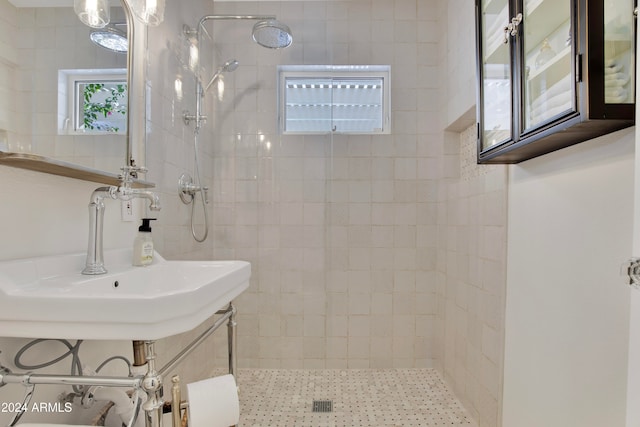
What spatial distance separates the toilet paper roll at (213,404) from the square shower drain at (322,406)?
1000 mm

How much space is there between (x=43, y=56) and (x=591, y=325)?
1770mm

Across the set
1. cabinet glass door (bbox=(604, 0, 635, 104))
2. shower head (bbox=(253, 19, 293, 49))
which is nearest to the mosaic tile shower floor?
cabinet glass door (bbox=(604, 0, 635, 104))

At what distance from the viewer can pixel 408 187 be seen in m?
2.34

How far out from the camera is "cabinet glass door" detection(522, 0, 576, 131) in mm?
884

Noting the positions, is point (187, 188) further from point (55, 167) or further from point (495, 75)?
point (495, 75)

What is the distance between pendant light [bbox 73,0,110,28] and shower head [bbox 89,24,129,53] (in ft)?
0.08

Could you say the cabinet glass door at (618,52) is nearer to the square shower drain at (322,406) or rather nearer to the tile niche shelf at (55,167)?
the tile niche shelf at (55,167)

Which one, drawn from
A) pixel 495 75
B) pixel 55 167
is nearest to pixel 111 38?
pixel 55 167

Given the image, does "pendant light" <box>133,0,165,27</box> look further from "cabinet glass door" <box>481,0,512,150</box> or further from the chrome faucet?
"cabinet glass door" <box>481,0,512,150</box>

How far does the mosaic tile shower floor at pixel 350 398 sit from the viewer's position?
5.71ft

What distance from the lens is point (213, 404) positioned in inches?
37.4

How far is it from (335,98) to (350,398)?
6.63 ft

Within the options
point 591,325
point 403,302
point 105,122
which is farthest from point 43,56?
point 403,302

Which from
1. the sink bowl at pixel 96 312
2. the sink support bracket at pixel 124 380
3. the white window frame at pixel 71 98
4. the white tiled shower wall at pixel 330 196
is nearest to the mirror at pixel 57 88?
the white window frame at pixel 71 98
